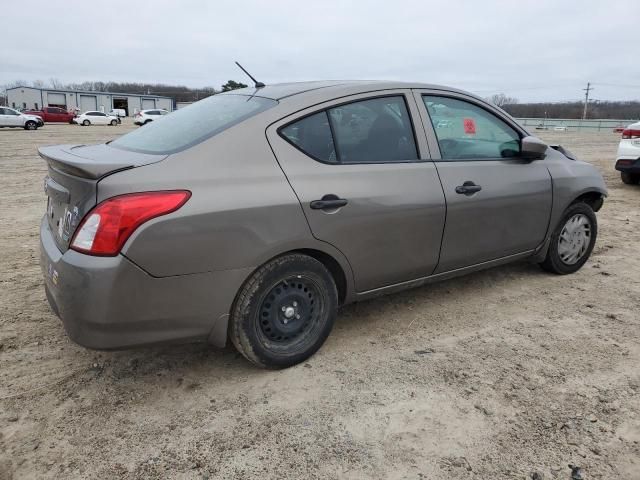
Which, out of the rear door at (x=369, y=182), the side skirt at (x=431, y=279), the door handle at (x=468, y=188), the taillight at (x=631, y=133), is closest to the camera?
the rear door at (x=369, y=182)

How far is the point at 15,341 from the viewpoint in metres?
3.21

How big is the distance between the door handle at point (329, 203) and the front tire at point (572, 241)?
90.3 inches

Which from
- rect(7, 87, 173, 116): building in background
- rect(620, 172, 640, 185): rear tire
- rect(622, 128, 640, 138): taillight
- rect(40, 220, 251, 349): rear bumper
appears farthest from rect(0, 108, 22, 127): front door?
rect(7, 87, 173, 116): building in background

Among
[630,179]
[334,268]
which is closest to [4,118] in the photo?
[630,179]

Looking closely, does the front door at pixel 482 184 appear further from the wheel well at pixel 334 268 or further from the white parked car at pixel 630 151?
the white parked car at pixel 630 151

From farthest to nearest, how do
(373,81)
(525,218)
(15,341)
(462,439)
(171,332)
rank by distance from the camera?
(525,218)
(373,81)
(15,341)
(171,332)
(462,439)

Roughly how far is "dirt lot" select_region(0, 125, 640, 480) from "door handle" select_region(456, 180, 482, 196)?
90 centimetres

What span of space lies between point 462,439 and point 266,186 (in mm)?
1569

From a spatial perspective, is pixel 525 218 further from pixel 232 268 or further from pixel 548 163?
pixel 232 268

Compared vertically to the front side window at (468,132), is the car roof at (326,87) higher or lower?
higher

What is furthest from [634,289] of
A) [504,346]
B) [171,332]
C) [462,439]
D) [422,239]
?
[171,332]

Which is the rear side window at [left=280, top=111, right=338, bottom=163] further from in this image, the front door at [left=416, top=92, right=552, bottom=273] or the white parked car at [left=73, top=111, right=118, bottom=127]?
the white parked car at [left=73, top=111, right=118, bottom=127]

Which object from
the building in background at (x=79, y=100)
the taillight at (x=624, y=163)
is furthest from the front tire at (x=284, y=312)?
the building in background at (x=79, y=100)

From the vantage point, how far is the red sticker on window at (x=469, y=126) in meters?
3.70
